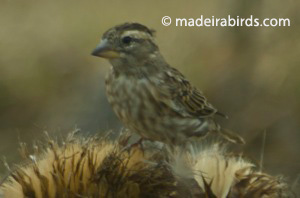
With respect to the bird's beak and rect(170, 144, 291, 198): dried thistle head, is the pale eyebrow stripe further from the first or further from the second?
rect(170, 144, 291, 198): dried thistle head

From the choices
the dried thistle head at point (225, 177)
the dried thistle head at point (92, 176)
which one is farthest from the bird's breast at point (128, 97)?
the dried thistle head at point (92, 176)

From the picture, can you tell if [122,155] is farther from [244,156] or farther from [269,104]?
[269,104]

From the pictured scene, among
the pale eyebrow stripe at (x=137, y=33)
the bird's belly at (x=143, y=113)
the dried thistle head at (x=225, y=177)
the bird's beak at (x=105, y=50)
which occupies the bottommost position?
the dried thistle head at (x=225, y=177)

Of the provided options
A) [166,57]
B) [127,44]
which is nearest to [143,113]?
[127,44]

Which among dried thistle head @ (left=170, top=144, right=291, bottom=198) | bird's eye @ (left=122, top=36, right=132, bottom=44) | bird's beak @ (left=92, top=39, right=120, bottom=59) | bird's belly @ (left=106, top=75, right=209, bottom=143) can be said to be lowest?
dried thistle head @ (left=170, top=144, right=291, bottom=198)

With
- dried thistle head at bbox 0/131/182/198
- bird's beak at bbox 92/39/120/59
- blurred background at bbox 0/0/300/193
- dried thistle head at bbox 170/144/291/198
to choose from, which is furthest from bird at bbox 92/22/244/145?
blurred background at bbox 0/0/300/193

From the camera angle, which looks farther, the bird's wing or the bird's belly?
the bird's wing

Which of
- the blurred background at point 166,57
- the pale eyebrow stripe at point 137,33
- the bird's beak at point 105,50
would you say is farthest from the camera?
the blurred background at point 166,57

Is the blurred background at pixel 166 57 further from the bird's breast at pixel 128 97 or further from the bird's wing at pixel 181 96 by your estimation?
the bird's breast at pixel 128 97

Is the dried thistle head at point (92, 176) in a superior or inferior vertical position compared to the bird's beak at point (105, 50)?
inferior

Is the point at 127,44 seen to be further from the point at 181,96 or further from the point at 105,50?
the point at 181,96
